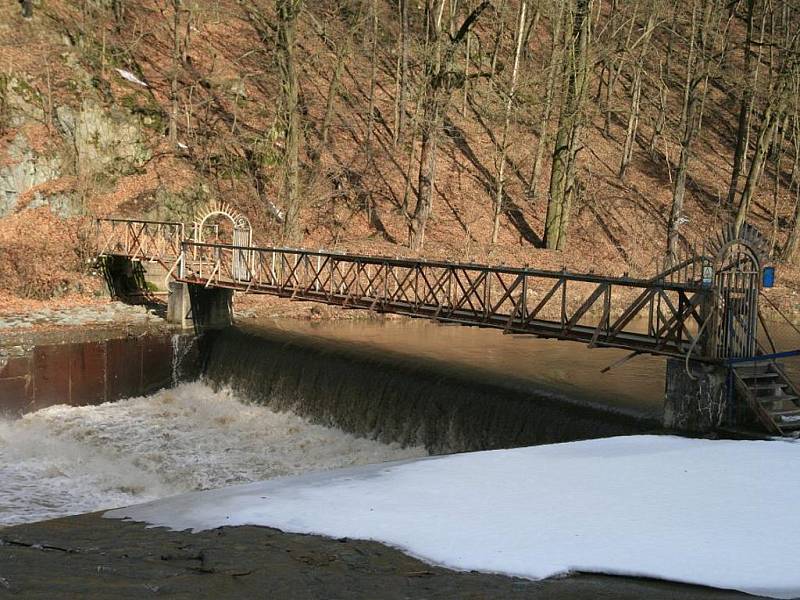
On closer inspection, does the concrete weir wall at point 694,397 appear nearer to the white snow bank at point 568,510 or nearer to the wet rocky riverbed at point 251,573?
the white snow bank at point 568,510

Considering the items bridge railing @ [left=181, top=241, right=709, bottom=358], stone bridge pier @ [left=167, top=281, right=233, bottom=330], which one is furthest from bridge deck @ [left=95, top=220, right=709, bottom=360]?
stone bridge pier @ [left=167, top=281, right=233, bottom=330]

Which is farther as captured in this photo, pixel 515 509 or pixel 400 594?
pixel 515 509

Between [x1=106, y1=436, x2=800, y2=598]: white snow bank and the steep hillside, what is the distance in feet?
53.9

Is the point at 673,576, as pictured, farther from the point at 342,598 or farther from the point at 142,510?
the point at 142,510

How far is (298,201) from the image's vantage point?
2923cm

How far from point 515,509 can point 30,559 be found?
198 inches

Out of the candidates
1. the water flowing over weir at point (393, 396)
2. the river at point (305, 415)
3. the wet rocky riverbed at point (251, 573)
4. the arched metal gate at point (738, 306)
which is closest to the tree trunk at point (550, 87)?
the river at point (305, 415)

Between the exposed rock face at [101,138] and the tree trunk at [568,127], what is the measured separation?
1565cm

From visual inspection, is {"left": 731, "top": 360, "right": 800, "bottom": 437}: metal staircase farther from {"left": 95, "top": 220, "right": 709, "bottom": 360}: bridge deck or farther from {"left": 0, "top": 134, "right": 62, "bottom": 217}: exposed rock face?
{"left": 0, "top": 134, "right": 62, "bottom": 217}: exposed rock face

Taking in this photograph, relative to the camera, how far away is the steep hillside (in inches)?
1078

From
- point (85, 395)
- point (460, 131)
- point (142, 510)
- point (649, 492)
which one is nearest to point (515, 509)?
point (649, 492)

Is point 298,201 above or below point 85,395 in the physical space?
above

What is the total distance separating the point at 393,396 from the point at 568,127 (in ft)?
58.9

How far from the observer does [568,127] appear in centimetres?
3134
